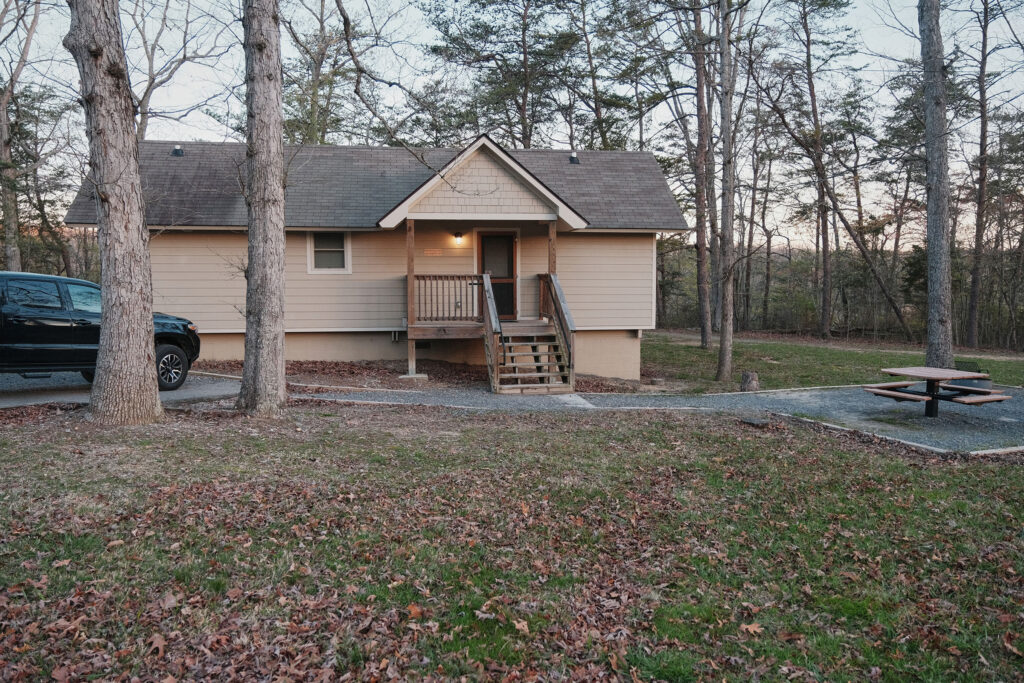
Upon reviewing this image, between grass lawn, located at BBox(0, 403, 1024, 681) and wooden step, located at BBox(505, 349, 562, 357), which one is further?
wooden step, located at BBox(505, 349, 562, 357)

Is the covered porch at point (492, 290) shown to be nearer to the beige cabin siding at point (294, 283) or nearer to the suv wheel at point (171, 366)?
the beige cabin siding at point (294, 283)

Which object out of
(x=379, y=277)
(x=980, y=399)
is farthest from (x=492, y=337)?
(x=980, y=399)

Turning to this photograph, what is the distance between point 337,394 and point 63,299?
3.97 m

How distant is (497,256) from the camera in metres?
15.2

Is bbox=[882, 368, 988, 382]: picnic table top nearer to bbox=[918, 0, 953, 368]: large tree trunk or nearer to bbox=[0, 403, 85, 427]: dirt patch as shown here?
bbox=[918, 0, 953, 368]: large tree trunk

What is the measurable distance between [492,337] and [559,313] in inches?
59.4

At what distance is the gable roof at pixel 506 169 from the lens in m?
12.9

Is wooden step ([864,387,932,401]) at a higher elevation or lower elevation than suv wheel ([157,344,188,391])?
lower

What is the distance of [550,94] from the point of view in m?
24.3

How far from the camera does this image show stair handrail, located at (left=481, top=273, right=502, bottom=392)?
1193 cm

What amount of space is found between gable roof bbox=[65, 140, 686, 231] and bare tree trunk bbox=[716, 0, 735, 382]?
1.15 m

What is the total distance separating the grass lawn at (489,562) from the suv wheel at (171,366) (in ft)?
11.1

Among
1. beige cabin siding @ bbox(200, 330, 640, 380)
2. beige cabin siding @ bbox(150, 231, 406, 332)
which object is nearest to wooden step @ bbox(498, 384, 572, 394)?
beige cabin siding @ bbox(200, 330, 640, 380)

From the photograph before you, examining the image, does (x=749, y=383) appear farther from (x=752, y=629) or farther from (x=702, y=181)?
(x=702, y=181)
